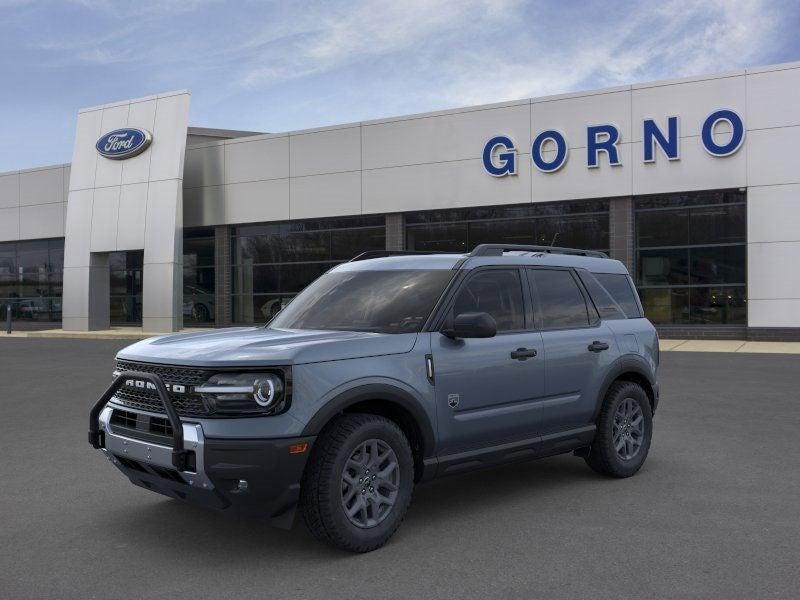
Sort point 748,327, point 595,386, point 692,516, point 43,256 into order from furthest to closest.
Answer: point 43,256 → point 748,327 → point 595,386 → point 692,516

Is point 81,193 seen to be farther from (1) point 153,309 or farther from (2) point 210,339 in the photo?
(2) point 210,339

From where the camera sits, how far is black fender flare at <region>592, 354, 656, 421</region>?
6270mm

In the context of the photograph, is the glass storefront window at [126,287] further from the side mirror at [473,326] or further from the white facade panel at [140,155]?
the side mirror at [473,326]

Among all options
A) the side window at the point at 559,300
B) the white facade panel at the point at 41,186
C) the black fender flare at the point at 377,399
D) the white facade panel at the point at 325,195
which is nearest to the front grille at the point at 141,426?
the black fender flare at the point at 377,399

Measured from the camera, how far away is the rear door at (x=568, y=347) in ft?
19.2

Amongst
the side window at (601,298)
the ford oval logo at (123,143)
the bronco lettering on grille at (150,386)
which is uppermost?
the ford oval logo at (123,143)

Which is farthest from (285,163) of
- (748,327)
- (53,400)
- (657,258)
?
(53,400)

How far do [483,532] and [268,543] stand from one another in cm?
136

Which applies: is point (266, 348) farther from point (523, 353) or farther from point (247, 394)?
point (523, 353)

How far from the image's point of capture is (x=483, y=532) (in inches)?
197

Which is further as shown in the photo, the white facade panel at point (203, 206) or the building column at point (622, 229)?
the white facade panel at point (203, 206)

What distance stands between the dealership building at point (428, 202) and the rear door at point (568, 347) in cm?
1760

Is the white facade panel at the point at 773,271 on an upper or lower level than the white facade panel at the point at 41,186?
lower

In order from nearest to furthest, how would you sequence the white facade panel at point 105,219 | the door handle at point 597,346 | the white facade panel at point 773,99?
the door handle at point 597,346 < the white facade panel at point 773,99 < the white facade panel at point 105,219
